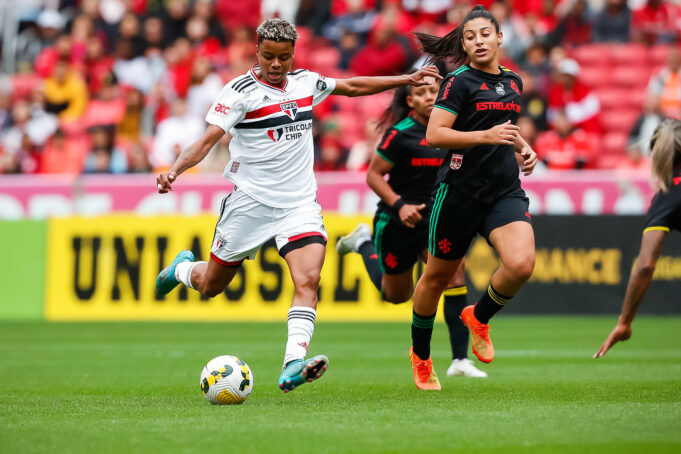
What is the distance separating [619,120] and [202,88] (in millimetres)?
7729

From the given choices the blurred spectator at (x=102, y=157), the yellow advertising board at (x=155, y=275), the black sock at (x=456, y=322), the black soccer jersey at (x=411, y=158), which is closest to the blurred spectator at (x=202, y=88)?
the blurred spectator at (x=102, y=157)

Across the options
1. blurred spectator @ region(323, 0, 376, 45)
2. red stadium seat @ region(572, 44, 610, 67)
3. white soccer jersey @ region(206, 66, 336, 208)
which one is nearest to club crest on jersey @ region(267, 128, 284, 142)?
white soccer jersey @ region(206, 66, 336, 208)

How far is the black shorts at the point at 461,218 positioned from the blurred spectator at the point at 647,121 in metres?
10.6

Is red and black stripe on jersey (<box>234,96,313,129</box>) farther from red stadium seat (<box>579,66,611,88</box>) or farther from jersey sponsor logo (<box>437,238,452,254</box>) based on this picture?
red stadium seat (<box>579,66,611,88</box>)

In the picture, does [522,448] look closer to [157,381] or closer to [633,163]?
[157,381]

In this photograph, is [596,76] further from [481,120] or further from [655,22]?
[481,120]

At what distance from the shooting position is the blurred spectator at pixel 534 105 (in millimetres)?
17891

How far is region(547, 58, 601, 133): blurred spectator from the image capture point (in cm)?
1806

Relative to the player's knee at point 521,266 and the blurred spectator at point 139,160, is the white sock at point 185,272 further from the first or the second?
the blurred spectator at point 139,160

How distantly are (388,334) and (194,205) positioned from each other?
5.09 metres

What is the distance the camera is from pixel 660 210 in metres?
8.09

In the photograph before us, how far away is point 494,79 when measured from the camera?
24.4ft

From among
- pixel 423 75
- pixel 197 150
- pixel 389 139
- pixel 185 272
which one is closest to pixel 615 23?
pixel 389 139

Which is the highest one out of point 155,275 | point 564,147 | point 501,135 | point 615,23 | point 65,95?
point 615,23
